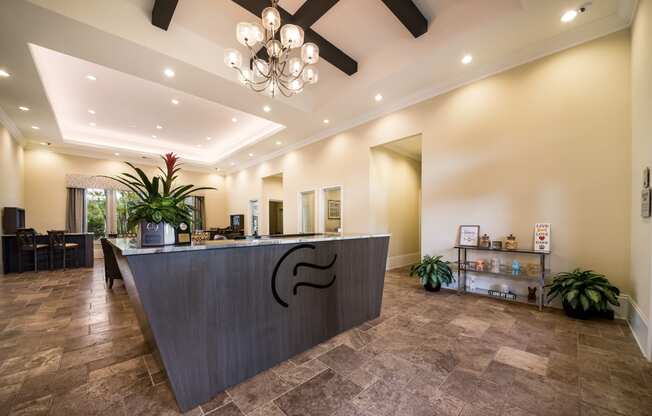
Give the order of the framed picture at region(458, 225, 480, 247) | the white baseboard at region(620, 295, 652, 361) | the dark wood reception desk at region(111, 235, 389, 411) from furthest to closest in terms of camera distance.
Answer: the framed picture at region(458, 225, 480, 247), the white baseboard at region(620, 295, 652, 361), the dark wood reception desk at region(111, 235, 389, 411)

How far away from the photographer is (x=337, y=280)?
7.96 ft

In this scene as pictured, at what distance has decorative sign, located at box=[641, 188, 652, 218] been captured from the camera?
7.24ft

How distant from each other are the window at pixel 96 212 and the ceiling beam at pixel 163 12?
309 inches

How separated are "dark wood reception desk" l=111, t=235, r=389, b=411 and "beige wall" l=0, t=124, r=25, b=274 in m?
6.59

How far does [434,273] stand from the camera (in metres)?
3.97

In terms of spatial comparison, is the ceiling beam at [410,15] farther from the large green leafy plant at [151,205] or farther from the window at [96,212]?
the window at [96,212]

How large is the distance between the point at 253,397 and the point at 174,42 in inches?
174

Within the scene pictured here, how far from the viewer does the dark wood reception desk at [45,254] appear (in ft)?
17.9

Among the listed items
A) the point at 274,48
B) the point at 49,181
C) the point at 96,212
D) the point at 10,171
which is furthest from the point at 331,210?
the point at 49,181

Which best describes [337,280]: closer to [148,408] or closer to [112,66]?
[148,408]

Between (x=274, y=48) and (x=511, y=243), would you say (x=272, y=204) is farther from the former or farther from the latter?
(x=511, y=243)

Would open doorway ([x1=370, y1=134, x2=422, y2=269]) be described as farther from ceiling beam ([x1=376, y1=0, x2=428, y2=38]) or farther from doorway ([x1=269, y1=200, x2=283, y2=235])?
doorway ([x1=269, y1=200, x2=283, y2=235])

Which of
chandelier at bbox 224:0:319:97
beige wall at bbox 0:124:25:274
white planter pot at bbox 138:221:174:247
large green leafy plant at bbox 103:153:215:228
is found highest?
chandelier at bbox 224:0:319:97

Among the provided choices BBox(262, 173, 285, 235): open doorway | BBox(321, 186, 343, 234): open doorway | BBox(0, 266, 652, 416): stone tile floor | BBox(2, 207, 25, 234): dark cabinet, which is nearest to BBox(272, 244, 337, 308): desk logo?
BBox(0, 266, 652, 416): stone tile floor
